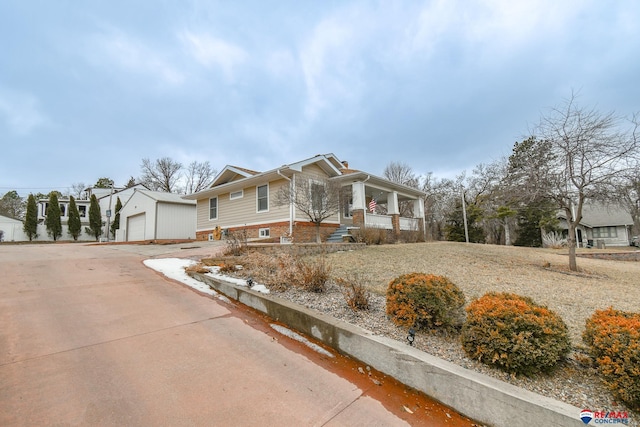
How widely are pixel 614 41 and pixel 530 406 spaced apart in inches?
434


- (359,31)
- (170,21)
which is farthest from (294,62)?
(170,21)

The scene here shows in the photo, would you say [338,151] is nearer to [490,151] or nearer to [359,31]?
[490,151]

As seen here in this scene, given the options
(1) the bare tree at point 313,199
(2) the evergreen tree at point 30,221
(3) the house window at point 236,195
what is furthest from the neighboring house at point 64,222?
(1) the bare tree at point 313,199

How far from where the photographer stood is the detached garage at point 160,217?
57.6ft

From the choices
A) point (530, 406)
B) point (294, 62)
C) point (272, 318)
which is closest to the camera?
point (530, 406)

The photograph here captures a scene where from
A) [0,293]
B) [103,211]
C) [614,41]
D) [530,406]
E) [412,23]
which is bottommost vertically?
[530,406]

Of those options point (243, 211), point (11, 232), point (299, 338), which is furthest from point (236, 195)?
point (11, 232)

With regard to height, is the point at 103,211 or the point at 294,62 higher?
the point at 294,62

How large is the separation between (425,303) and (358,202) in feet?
34.3

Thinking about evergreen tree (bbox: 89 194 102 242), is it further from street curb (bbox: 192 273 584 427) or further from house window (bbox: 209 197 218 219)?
street curb (bbox: 192 273 584 427)

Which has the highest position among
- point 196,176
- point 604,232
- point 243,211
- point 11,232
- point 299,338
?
point 196,176

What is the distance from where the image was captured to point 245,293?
4.44 metres

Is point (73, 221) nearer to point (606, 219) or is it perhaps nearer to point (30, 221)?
point (30, 221)

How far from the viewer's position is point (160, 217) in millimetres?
17562
